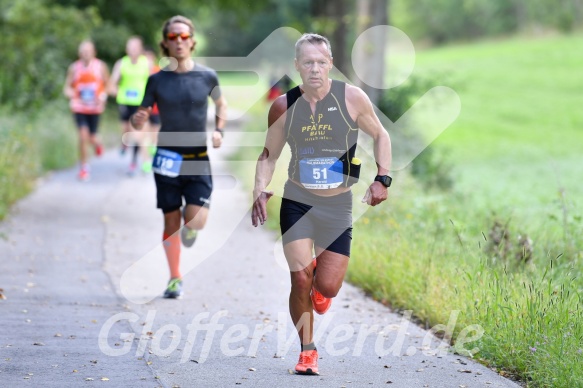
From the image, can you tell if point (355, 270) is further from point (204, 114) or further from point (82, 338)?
point (82, 338)

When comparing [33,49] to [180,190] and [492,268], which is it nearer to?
[180,190]

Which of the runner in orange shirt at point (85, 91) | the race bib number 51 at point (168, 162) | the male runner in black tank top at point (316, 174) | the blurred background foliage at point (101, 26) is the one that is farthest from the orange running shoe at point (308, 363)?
the runner in orange shirt at point (85, 91)

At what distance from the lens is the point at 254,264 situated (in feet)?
36.1

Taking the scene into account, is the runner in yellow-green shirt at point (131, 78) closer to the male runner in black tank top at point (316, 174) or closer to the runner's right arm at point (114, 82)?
the runner's right arm at point (114, 82)

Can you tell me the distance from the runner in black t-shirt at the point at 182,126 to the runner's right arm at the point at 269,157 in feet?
6.75

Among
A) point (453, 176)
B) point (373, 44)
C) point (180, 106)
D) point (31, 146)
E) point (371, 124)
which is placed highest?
point (373, 44)

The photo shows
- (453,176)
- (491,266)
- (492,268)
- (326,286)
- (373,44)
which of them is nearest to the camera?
(326,286)

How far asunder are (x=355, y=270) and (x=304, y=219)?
3.49 meters

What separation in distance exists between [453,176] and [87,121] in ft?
26.2

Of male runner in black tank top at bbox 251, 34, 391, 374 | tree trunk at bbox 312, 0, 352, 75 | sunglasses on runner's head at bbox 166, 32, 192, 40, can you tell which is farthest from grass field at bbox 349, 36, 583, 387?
sunglasses on runner's head at bbox 166, 32, 192, 40

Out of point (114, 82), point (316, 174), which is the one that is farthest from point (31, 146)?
point (316, 174)

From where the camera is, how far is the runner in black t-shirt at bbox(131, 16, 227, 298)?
8.91m

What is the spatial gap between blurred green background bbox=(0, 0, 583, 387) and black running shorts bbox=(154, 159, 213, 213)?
156cm

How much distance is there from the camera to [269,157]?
682cm
